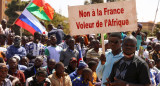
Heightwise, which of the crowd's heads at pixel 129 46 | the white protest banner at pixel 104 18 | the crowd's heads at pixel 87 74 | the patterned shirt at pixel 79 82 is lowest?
the patterned shirt at pixel 79 82

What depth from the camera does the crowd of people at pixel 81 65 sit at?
3.97m

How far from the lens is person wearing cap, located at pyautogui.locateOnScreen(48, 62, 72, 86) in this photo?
768cm

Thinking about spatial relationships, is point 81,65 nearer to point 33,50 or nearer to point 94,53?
point 94,53

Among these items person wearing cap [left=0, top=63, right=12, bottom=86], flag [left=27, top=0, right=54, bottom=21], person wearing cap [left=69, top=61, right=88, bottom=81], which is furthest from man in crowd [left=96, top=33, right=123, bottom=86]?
flag [left=27, top=0, right=54, bottom=21]

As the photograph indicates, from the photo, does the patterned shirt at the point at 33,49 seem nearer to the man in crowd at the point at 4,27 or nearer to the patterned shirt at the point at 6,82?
the man in crowd at the point at 4,27

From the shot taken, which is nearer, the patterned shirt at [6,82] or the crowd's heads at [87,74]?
the patterned shirt at [6,82]

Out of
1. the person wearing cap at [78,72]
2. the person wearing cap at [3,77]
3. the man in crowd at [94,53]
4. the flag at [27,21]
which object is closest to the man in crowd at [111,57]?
the person wearing cap at [3,77]

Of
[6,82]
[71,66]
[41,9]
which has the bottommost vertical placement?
[71,66]

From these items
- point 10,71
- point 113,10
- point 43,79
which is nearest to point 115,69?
point 113,10

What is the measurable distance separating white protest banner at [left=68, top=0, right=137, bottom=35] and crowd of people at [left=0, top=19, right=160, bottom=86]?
1.29 feet

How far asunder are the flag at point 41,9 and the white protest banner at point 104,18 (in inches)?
237

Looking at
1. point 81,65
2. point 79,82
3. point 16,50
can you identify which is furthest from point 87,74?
point 16,50

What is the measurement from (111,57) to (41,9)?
811 centimetres

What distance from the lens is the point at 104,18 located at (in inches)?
257
